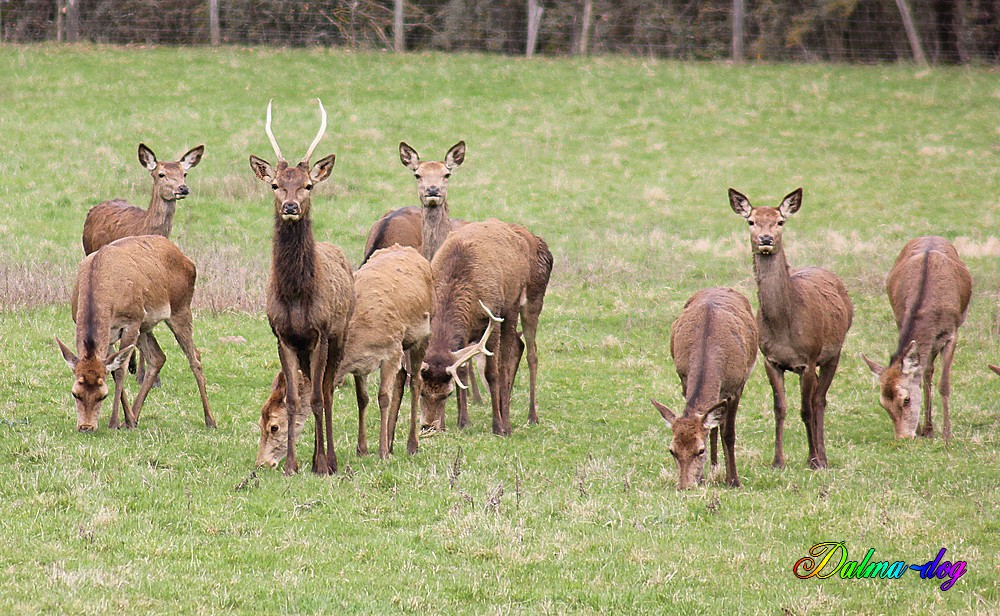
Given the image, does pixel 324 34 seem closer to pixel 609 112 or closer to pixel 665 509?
pixel 609 112

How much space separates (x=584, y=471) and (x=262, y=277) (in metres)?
8.31

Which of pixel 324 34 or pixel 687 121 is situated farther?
pixel 324 34

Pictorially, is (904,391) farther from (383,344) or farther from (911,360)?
(383,344)

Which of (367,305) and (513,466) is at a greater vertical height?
(367,305)

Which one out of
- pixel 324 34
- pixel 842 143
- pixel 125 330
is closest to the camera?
pixel 125 330

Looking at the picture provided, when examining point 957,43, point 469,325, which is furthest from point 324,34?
point 469,325

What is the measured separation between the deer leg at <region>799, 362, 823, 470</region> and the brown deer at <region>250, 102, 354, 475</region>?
13.9ft

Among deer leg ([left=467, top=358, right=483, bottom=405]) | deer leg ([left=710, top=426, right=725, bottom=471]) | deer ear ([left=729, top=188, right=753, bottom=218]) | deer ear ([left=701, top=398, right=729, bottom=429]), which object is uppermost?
deer ear ([left=729, top=188, right=753, bottom=218])

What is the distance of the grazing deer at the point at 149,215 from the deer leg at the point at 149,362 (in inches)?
80.0

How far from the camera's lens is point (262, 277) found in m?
16.9

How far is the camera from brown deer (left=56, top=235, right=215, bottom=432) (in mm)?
10406

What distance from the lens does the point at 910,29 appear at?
116 ft

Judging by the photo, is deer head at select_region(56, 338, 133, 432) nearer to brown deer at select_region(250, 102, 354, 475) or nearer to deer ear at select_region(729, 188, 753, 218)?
brown deer at select_region(250, 102, 354, 475)

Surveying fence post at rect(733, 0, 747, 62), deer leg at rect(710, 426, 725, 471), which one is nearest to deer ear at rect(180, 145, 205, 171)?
deer leg at rect(710, 426, 725, 471)
